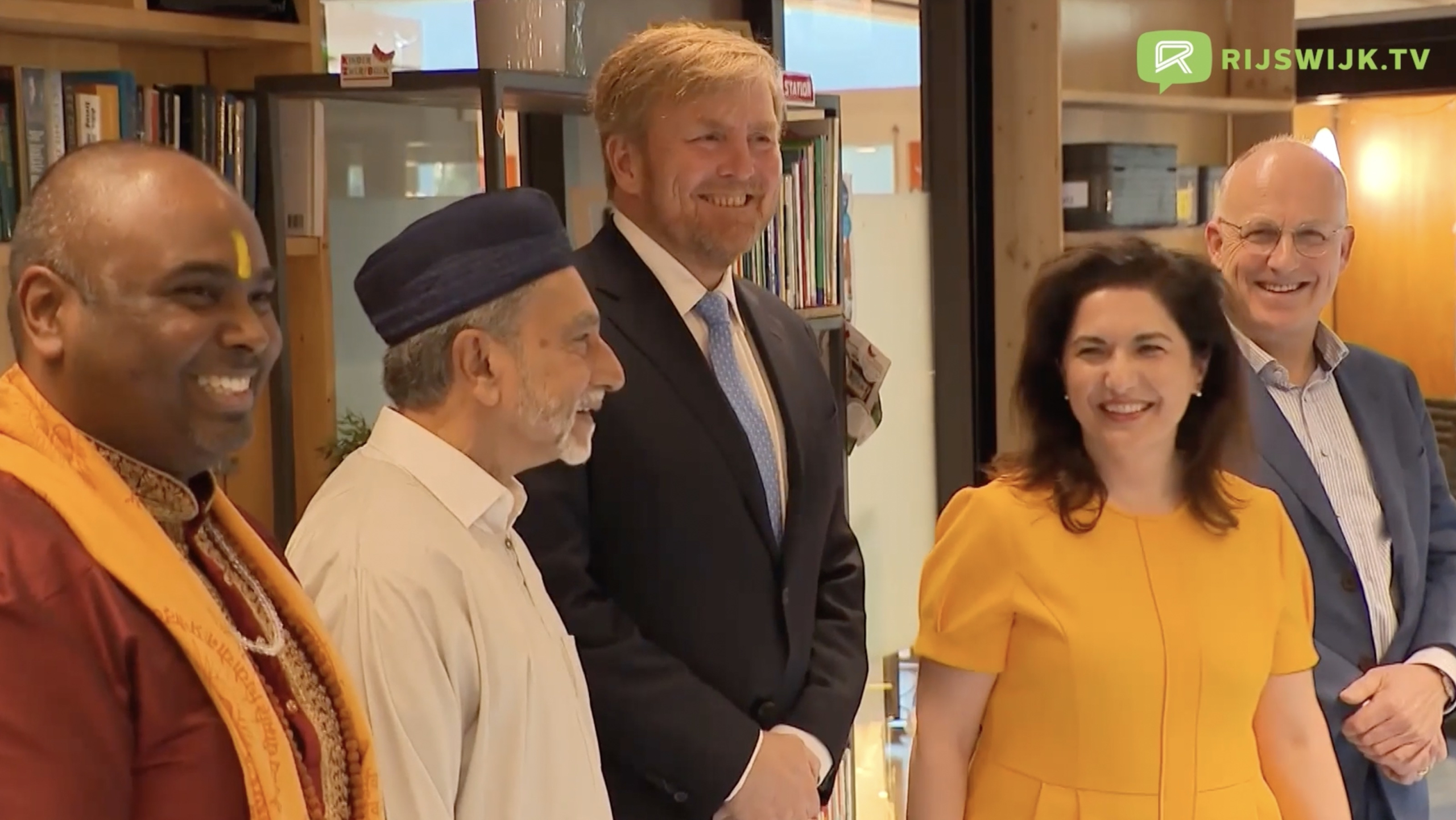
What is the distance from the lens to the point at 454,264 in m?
1.53

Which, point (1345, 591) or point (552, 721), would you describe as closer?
point (552, 721)

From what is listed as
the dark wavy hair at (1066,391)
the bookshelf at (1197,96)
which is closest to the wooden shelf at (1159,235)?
the bookshelf at (1197,96)

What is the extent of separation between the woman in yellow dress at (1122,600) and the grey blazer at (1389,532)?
255 millimetres

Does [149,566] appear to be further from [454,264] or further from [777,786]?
[777,786]

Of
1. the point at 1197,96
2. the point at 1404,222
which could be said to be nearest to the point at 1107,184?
the point at 1197,96

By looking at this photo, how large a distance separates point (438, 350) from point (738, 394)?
0.66m

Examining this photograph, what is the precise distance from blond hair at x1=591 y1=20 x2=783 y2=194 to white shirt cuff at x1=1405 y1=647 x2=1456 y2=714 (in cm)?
133

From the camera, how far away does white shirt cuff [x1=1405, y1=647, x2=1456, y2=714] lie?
7.74 ft

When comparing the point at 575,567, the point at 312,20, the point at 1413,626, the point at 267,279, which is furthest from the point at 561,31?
the point at 1413,626

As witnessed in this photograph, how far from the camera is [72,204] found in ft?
3.60

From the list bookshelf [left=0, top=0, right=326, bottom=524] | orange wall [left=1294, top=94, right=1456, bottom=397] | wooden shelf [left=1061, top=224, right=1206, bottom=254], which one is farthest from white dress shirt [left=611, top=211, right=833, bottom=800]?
orange wall [left=1294, top=94, right=1456, bottom=397]

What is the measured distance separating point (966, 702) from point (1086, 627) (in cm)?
19

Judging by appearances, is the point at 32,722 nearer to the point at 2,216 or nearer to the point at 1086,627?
the point at 1086,627

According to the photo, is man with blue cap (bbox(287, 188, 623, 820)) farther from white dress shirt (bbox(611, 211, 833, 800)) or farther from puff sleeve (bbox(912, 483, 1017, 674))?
puff sleeve (bbox(912, 483, 1017, 674))
